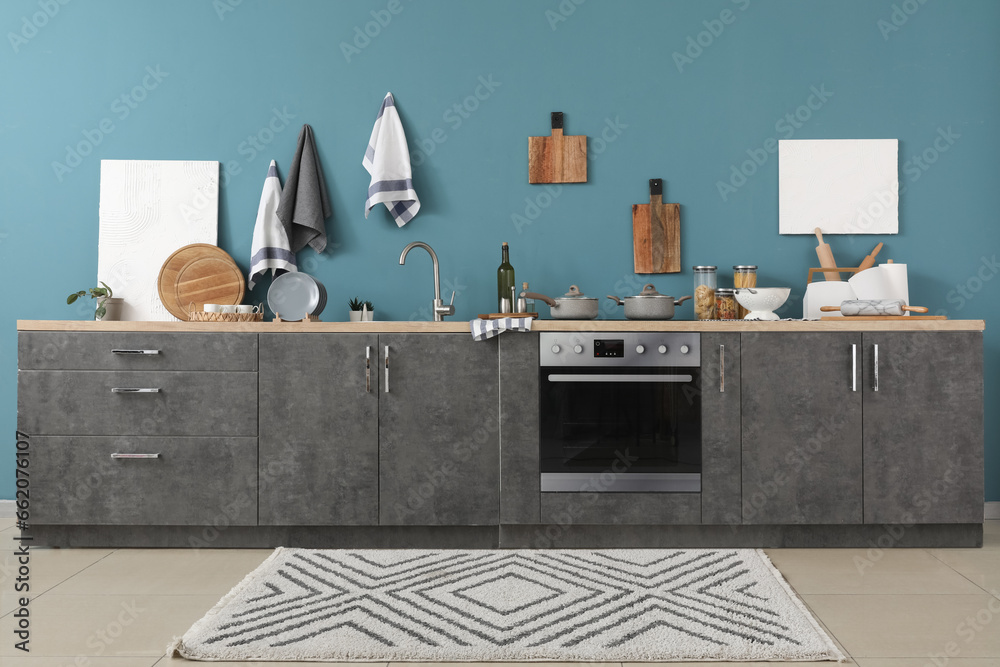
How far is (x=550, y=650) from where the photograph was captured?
178 centimetres

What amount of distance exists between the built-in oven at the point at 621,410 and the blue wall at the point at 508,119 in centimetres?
53

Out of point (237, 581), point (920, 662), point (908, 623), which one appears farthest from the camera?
point (237, 581)

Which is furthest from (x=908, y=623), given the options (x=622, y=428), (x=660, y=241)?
(x=660, y=241)

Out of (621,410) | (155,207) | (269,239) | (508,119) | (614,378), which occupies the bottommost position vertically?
(621,410)

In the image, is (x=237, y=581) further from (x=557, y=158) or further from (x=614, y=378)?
(x=557, y=158)

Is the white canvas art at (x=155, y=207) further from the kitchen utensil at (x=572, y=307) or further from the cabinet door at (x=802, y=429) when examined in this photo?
the cabinet door at (x=802, y=429)

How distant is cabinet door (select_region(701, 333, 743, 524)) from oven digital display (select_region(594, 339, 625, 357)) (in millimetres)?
302

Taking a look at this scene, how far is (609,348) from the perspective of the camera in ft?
8.43

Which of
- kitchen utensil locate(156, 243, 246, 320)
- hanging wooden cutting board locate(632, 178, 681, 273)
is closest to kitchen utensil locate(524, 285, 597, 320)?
hanging wooden cutting board locate(632, 178, 681, 273)

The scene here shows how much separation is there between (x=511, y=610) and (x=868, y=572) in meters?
1.25

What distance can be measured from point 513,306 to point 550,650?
5.00 ft

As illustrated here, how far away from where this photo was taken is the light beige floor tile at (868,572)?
220 centimetres

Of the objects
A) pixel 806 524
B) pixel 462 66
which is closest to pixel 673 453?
pixel 806 524

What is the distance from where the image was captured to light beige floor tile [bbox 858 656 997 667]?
1694 mm
